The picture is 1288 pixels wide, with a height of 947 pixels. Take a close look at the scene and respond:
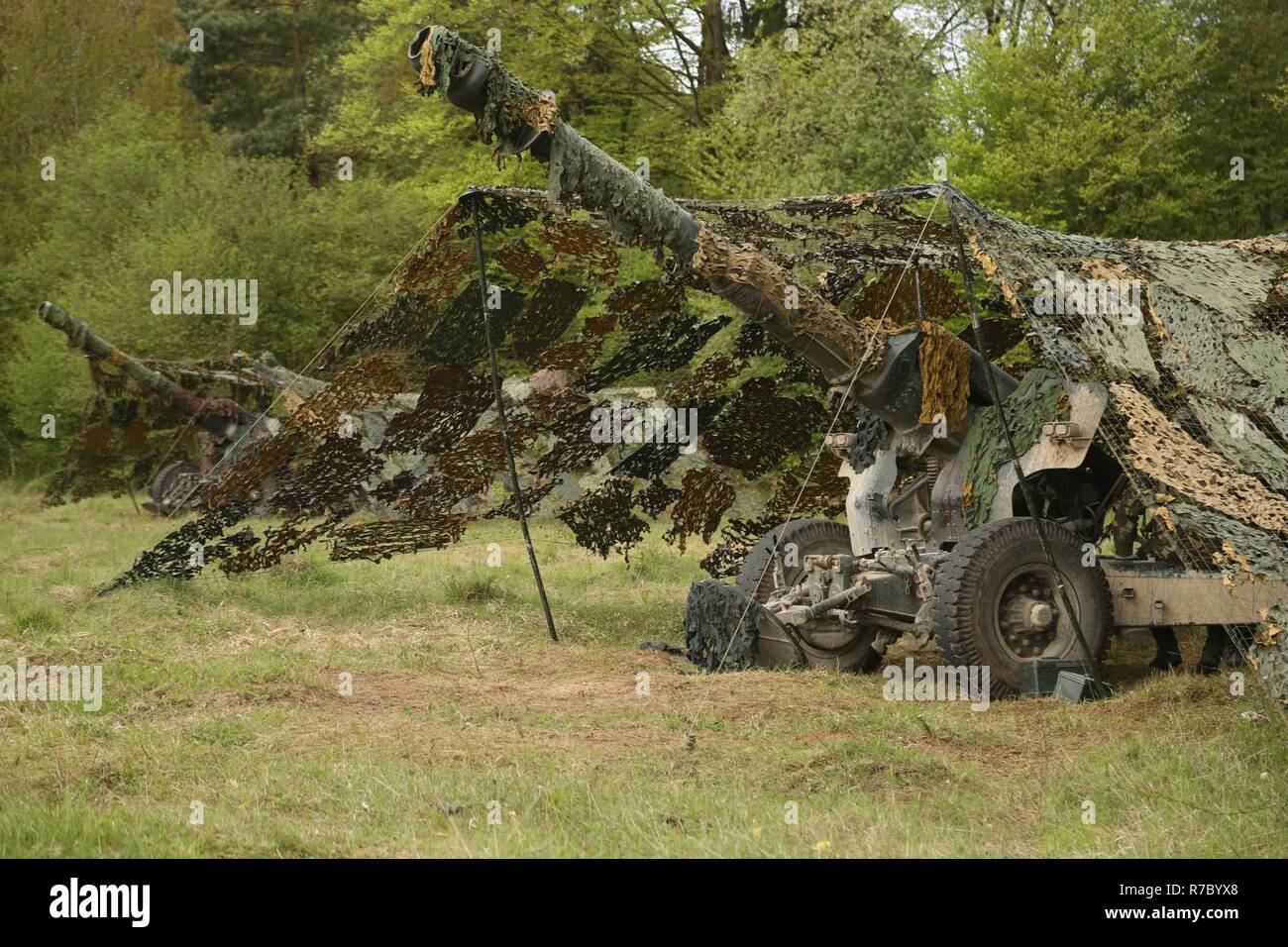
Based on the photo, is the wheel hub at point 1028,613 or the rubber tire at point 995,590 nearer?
the rubber tire at point 995,590

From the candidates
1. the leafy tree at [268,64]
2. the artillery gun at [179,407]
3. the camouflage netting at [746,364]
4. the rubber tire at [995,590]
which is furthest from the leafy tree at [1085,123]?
the leafy tree at [268,64]

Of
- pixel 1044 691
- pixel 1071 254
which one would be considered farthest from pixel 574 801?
pixel 1071 254

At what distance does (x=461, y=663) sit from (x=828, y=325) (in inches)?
141

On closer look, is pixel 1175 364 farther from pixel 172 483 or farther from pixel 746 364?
pixel 172 483

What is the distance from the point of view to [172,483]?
25.2 m

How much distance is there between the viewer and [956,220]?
9031 mm

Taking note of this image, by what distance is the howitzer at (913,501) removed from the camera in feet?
29.1

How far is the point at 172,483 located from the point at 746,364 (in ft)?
52.6

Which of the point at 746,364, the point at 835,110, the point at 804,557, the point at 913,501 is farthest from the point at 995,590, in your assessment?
the point at 835,110

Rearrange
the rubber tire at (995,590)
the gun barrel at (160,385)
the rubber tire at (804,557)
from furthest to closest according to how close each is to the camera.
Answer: the gun barrel at (160,385), the rubber tire at (804,557), the rubber tire at (995,590)

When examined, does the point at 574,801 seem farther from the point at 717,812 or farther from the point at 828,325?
the point at 828,325

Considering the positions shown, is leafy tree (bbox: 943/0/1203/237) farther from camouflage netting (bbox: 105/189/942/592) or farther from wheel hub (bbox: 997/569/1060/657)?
wheel hub (bbox: 997/569/1060/657)

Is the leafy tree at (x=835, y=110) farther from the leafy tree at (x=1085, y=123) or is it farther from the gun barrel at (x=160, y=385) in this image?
the gun barrel at (x=160, y=385)

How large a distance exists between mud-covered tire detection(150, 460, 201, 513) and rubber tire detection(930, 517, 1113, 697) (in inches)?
720
